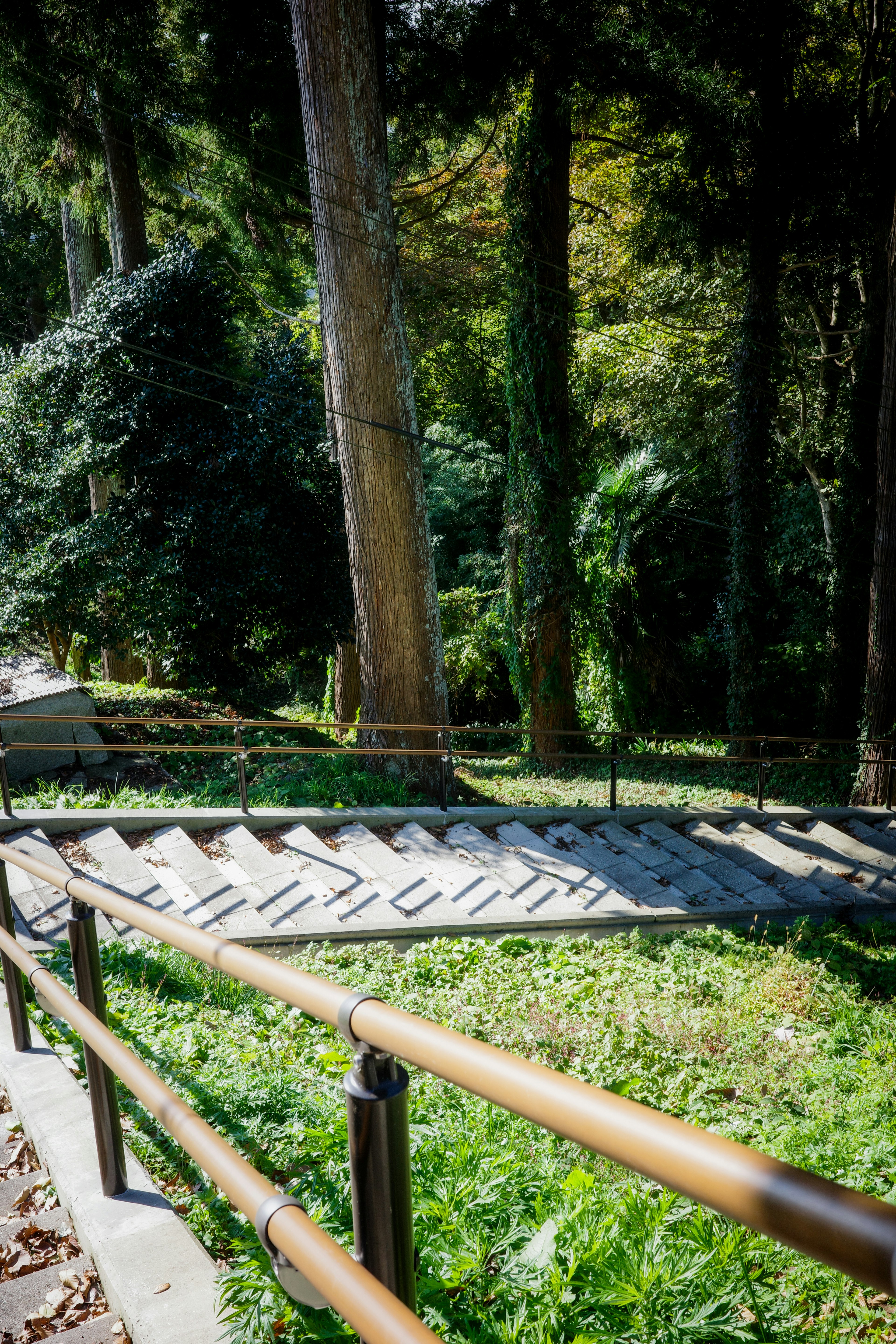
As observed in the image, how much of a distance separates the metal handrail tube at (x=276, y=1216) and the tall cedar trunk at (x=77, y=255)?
51.9 ft

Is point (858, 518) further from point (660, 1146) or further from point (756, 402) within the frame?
point (660, 1146)

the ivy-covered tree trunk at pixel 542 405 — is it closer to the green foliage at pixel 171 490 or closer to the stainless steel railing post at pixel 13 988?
the green foliage at pixel 171 490

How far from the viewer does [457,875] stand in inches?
270

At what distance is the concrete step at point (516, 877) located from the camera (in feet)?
21.7

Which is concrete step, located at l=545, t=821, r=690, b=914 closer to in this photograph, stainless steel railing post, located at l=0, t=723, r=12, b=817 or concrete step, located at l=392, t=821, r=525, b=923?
concrete step, located at l=392, t=821, r=525, b=923

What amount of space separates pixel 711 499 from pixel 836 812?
9.91 m

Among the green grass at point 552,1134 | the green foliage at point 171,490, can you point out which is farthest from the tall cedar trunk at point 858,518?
the green grass at point 552,1134

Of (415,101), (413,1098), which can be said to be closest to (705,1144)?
(413,1098)

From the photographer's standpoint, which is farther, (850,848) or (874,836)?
(874,836)

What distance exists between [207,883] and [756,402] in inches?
418

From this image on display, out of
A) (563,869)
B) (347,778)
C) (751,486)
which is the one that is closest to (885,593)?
(751,486)

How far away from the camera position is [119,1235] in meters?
2.18

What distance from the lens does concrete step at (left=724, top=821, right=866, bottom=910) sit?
7.95 metres

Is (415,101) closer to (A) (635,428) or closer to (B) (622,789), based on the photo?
→ (A) (635,428)
